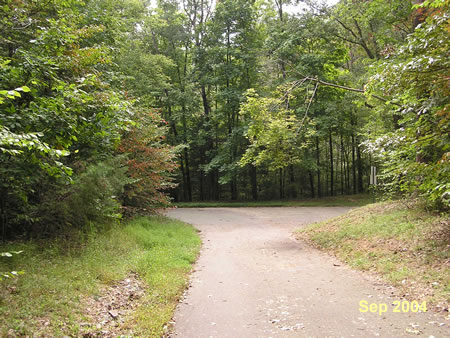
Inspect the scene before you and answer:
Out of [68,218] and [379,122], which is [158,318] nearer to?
[68,218]

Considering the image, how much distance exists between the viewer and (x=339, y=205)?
21891mm

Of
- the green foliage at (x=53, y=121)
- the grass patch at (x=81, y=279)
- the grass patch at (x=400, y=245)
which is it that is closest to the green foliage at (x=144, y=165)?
the green foliage at (x=53, y=121)

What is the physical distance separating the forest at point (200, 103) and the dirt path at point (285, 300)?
2.14 m

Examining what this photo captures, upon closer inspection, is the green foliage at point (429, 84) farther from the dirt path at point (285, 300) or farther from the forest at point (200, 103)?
the dirt path at point (285, 300)

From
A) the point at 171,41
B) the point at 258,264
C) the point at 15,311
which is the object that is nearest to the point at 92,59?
the point at 15,311

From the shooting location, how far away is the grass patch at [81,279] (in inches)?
159

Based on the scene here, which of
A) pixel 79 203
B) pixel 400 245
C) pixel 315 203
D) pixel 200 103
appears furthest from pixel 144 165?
pixel 200 103

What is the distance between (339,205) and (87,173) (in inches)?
734

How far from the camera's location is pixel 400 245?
7.34 meters

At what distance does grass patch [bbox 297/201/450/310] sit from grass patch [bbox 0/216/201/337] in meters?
4.14

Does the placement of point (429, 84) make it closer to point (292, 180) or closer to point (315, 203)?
point (315, 203)

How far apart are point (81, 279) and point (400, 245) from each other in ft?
22.7

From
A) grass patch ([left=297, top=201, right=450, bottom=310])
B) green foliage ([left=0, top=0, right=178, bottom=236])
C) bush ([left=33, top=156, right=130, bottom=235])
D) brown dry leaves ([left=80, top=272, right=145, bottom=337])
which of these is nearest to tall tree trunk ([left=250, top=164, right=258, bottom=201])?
grass patch ([left=297, top=201, right=450, bottom=310])

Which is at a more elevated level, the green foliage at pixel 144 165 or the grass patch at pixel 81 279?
the green foliage at pixel 144 165
